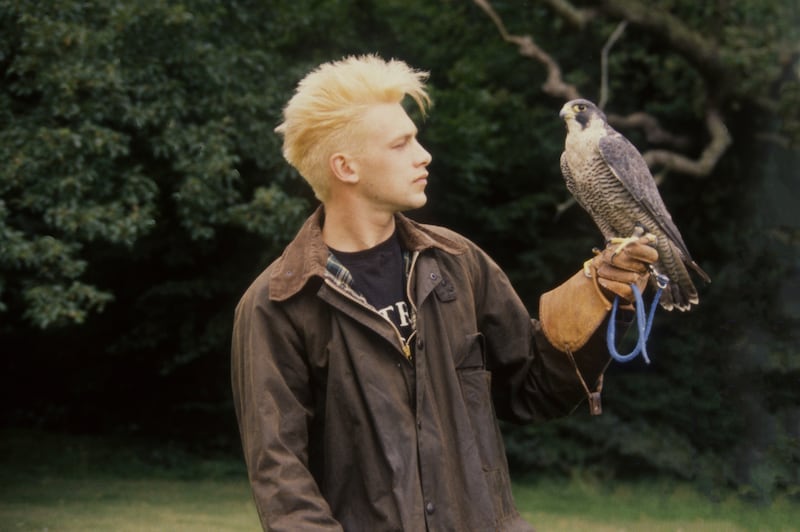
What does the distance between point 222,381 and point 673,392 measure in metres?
4.55

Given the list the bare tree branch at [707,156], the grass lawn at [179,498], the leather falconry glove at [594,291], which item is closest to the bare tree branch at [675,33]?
the bare tree branch at [707,156]

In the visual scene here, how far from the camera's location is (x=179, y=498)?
32.8ft

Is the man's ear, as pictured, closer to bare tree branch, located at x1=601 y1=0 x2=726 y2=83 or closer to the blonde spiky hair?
the blonde spiky hair

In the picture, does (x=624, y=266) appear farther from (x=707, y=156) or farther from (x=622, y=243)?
(x=707, y=156)

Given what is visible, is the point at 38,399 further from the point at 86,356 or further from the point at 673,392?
the point at 673,392

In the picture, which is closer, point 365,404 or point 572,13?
point 365,404

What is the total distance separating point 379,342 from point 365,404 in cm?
14

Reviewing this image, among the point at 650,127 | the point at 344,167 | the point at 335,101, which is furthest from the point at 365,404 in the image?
the point at 650,127

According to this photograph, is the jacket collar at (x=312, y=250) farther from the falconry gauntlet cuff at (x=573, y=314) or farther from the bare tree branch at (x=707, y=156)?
the bare tree branch at (x=707, y=156)

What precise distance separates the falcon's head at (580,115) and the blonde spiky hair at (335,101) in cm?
90

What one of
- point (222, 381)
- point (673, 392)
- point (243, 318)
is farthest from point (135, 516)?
point (243, 318)

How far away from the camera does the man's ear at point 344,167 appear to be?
275cm

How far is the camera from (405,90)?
2.78m

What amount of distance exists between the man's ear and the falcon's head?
1.00 metres
